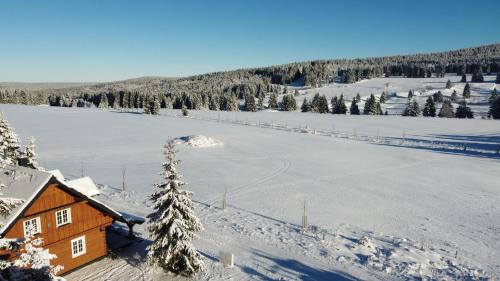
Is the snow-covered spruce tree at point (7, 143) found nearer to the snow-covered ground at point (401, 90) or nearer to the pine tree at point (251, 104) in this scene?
the pine tree at point (251, 104)

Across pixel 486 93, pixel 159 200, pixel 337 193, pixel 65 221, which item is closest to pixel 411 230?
pixel 337 193

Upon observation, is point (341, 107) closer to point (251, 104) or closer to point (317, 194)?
point (251, 104)

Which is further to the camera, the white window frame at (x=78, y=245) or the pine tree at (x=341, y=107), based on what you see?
the pine tree at (x=341, y=107)

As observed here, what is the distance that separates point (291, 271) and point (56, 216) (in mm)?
12236

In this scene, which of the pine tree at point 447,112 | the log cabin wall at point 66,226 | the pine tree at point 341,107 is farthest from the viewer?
the pine tree at point 341,107

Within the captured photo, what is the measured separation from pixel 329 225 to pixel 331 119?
71.4 metres

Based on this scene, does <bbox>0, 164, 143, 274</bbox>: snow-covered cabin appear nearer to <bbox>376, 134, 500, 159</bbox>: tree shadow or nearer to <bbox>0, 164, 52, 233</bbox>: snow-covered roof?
<bbox>0, 164, 52, 233</bbox>: snow-covered roof

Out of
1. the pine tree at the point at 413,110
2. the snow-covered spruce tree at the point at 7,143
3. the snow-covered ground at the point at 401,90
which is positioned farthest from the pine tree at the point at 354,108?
the snow-covered spruce tree at the point at 7,143

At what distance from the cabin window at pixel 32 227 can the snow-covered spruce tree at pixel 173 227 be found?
5177mm

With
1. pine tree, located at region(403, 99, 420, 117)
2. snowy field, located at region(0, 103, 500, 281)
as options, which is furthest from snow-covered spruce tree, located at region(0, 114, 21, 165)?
pine tree, located at region(403, 99, 420, 117)

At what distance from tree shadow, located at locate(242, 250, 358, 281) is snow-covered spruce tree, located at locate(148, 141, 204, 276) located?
308 centimetres

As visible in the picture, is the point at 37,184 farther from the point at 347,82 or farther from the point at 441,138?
the point at 347,82

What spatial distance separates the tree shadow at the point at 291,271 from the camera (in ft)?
59.7

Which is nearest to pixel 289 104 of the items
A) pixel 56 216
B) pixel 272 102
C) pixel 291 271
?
pixel 272 102
